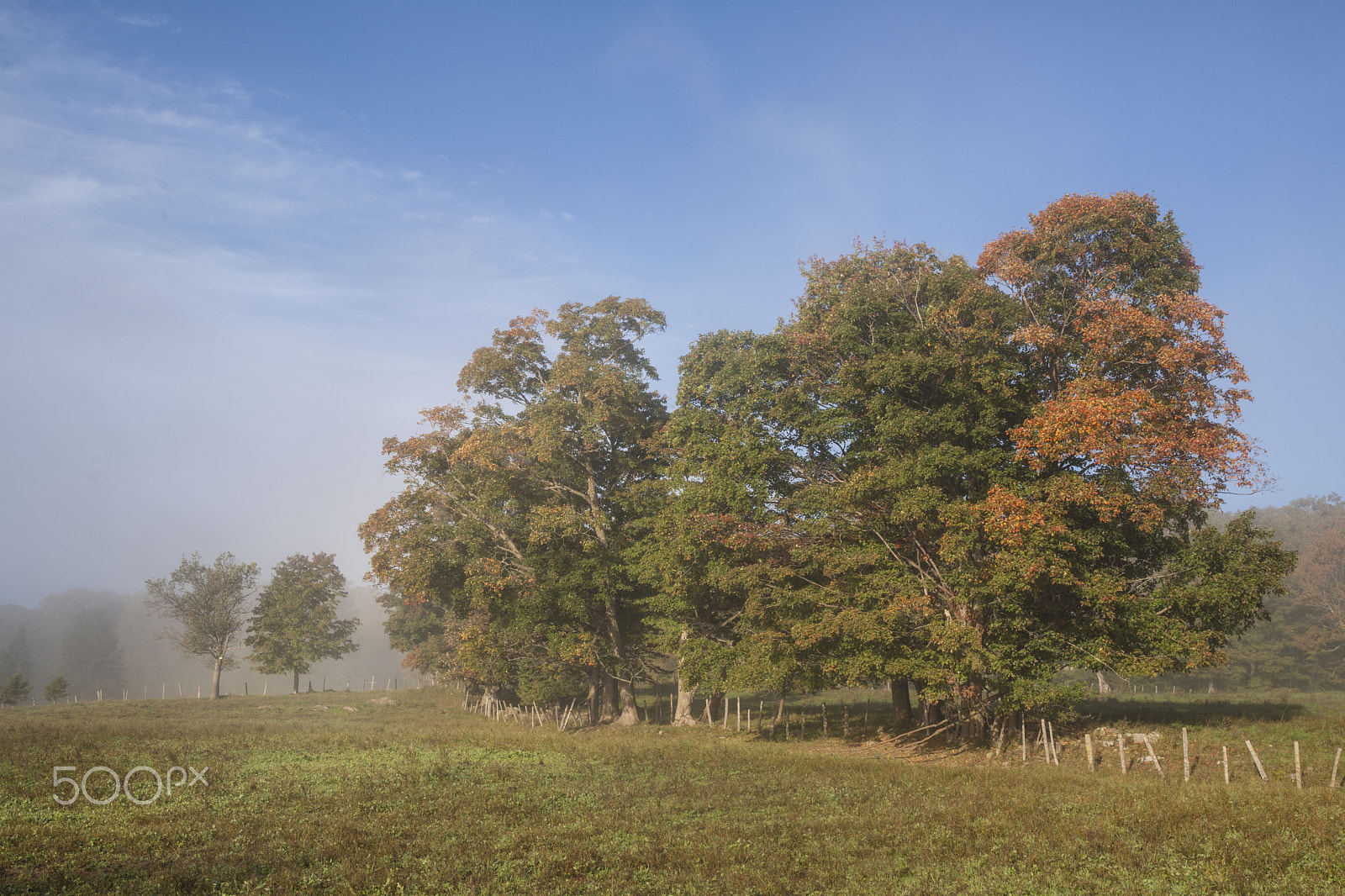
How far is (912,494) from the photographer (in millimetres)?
23344

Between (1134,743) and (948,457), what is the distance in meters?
10.6

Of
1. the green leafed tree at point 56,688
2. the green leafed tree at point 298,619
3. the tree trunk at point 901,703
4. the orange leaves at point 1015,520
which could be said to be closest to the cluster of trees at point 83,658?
the green leafed tree at point 56,688

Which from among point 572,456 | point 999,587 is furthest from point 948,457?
point 572,456

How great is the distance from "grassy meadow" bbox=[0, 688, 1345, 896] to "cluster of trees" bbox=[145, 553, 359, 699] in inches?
1776

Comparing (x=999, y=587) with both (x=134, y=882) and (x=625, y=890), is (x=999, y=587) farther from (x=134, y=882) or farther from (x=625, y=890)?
(x=134, y=882)

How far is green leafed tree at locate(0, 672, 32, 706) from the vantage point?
2502 inches

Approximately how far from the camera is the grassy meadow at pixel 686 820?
1094 cm

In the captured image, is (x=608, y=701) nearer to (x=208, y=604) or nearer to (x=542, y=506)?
(x=542, y=506)

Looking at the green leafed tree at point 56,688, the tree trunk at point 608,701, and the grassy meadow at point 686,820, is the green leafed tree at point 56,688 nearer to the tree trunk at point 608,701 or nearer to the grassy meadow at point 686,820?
the grassy meadow at point 686,820

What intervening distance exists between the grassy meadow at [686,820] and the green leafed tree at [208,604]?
4612cm

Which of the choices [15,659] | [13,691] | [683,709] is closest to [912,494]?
[683,709]

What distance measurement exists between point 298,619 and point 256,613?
5059 mm

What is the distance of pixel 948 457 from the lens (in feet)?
75.8

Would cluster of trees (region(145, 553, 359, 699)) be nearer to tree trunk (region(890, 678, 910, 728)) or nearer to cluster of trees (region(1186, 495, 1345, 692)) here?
tree trunk (region(890, 678, 910, 728))
